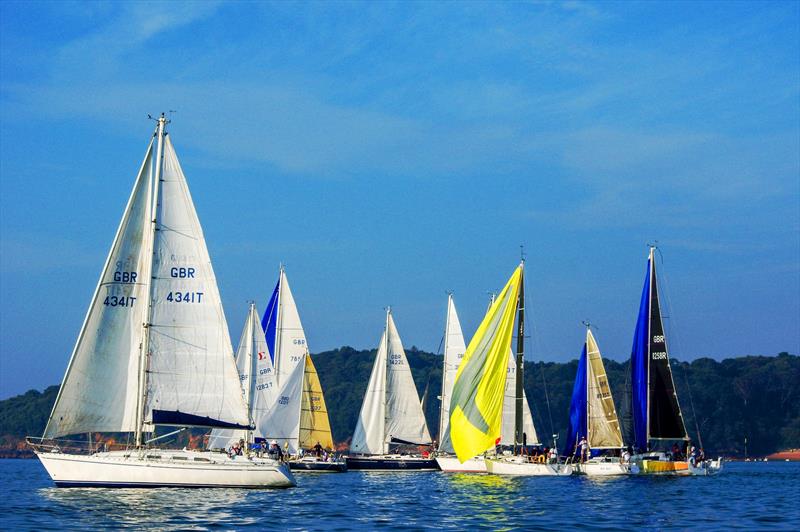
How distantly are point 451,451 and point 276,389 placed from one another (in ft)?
43.3

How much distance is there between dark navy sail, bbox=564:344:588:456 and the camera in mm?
67750

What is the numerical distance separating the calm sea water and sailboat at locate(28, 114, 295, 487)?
1121 mm

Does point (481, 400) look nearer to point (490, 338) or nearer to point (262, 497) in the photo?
point (490, 338)

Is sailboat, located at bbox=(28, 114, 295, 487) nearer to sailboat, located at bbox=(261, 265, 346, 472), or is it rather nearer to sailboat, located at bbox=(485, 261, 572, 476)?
sailboat, located at bbox=(485, 261, 572, 476)

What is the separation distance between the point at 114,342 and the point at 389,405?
35337 millimetres

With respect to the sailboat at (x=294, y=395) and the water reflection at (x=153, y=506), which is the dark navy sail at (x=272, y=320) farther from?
the water reflection at (x=153, y=506)

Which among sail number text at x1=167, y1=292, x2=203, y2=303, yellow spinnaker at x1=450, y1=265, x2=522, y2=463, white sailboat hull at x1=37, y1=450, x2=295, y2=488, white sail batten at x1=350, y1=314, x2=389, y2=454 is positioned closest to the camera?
white sailboat hull at x1=37, y1=450, x2=295, y2=488

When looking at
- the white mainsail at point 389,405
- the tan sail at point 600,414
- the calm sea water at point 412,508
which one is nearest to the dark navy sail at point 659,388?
the tan sail at point 600,414

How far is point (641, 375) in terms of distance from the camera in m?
65.6

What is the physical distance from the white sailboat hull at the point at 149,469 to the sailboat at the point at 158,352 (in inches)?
1.7

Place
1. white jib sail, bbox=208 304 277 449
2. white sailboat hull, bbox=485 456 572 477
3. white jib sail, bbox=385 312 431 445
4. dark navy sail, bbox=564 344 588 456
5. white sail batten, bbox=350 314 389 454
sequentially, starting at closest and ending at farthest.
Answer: white sailboat hull, bbox=485 456 572 477
white jib sail, bbox=208 304 277 449
dark navy sail, bbox=564 344 588 456
white sail batten, bbox=350 314 389 454
white jib sail, bbox=385 312 431 445

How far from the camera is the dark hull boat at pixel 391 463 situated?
230 feet

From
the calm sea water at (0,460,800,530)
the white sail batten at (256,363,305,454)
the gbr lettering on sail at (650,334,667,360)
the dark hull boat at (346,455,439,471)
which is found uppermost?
the gbr lettering on sail at (650,334,667,360)

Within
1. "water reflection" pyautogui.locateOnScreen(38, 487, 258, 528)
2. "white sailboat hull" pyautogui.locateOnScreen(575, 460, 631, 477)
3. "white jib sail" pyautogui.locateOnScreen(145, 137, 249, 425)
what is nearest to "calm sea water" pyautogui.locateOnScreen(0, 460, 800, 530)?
"water reflection" pyautogui.locateOnScreen(38, 487, 258, 528)
